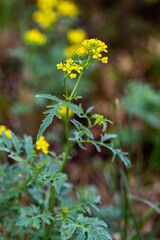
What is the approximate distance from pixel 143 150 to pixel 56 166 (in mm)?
1812

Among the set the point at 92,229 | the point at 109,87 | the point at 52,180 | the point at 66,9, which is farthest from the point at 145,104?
the point at 92,229

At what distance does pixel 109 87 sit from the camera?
3959 millimetres

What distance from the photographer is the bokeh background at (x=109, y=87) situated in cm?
262

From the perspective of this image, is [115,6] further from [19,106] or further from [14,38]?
[19,106]

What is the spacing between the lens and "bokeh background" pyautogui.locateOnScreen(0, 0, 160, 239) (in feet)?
8.60

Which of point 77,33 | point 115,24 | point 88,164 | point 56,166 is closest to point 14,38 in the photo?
point 77,33

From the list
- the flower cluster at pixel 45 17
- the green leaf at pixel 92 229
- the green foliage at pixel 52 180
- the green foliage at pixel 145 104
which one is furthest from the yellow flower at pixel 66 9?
the green leaf at pixel 92 229

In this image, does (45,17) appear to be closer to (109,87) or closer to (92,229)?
(109,87)

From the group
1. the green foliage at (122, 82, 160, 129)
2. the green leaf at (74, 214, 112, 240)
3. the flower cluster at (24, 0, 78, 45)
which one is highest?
the flower cluster at (24, 0, 78, 45)

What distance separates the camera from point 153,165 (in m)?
2.76

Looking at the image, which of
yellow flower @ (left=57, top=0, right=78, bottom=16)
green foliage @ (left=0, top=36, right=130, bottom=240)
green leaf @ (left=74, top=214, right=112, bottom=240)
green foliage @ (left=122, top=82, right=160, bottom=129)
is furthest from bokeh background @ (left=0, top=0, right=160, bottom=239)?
green leaf @ (left=74, top=214, right=112, bottom=240)

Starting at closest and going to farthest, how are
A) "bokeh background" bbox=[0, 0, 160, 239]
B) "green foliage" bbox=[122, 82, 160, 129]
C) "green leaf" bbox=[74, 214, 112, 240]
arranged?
"green leaf" bbox=[74, 214, 112, 240], "bokeh background" bbox=[0, 0, 160, 239], "green foliage" bbox=[122, 82, 160, 129]

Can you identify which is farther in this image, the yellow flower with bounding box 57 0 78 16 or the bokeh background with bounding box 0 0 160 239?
the yellow flower with bounding box 57 0 78 16

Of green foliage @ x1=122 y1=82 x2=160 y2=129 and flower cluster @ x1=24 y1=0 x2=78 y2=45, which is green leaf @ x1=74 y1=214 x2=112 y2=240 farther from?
flower cluster @ x1=24 y1=0 x2=78 y2=45
